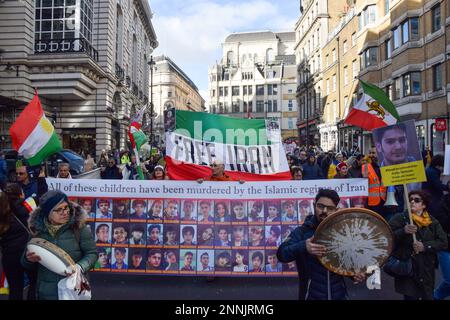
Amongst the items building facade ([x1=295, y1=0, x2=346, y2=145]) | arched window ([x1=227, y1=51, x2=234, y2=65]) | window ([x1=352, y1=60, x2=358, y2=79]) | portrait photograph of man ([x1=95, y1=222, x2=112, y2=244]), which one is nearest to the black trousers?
portrait photograph of man ([x1=95, y1=222, x2=112, y2=244])

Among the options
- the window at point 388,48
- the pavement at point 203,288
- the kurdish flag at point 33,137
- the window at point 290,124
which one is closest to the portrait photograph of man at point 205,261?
the pavement at point 203,288

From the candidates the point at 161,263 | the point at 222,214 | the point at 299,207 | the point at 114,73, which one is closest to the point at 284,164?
the point at 299,207

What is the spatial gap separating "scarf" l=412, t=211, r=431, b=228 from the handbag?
0.41 metres

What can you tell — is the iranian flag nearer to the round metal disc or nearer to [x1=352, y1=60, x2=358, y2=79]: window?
the round metal disc

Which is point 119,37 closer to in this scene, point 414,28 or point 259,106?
point 414,28

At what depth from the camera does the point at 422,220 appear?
4102mm

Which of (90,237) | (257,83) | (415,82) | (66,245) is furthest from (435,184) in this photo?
(257,83)

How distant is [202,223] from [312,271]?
2.60m

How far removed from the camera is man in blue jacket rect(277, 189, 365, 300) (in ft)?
10.3

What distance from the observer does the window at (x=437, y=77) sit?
2271 centimetres

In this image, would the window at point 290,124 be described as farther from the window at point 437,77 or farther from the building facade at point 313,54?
the window at point 437,77

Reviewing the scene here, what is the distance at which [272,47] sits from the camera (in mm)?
101125

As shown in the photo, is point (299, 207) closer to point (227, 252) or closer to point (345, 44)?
point (227, 252)

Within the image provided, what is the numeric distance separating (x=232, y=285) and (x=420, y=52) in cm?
2376
